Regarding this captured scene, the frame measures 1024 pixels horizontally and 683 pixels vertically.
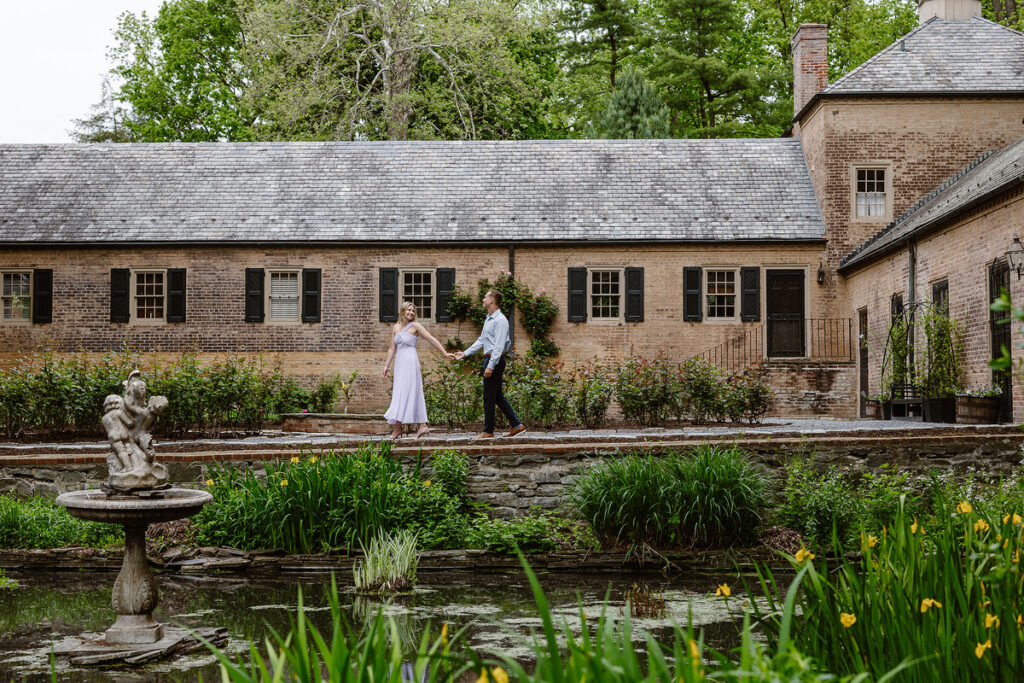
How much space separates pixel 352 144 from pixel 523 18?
9254 mm

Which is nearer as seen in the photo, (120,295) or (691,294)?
(691,294)

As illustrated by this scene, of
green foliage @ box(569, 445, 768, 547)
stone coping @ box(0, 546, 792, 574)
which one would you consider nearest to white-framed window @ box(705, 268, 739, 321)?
green foliage @ box(569, 445, 768, 547)

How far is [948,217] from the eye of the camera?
16891 millimetres

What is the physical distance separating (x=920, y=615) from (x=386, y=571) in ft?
16.4

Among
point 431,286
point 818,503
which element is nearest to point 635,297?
point 431,286

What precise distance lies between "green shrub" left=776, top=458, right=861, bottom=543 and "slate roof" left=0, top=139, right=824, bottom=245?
517 inches

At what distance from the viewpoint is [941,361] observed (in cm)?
1680

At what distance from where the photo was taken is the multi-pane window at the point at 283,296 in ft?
78.1

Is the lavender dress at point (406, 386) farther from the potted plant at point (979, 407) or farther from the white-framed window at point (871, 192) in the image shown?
the white-framed window at point (871, 192)

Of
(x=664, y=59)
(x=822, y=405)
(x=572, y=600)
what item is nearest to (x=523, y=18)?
(x=664, y=59)

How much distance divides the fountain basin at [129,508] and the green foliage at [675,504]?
4.15 meters

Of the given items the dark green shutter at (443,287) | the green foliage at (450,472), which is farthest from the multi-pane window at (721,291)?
the green foliage at (450,472)

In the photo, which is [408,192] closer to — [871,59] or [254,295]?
[254,295]

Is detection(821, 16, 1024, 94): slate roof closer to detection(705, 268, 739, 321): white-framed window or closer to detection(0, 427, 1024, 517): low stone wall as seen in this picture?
detection(705, 268, 739, 321): white-framed window
